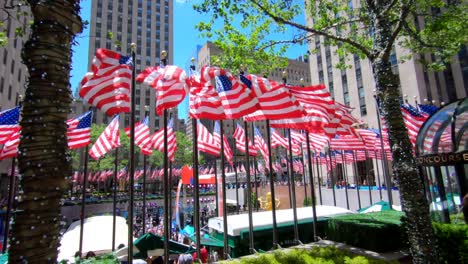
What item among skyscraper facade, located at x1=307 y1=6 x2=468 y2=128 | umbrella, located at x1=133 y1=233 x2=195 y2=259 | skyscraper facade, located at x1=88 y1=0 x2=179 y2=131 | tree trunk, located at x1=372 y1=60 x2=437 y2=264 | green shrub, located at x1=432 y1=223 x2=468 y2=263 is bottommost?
umbrella, located at x1=133 y1=233 x2=195 y2=259

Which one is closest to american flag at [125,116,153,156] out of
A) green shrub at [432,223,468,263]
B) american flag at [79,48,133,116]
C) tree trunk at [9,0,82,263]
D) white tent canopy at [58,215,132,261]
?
white tent canopy at [58,215,132,261]

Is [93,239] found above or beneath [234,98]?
beneath

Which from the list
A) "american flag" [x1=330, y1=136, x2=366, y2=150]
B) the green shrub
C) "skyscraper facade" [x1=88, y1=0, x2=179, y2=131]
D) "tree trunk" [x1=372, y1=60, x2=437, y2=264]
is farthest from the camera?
"skyscraper facade" [x1=88, y1=0, x2=179, y2=131]

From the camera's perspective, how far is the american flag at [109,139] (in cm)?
1473

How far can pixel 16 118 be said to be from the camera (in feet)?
42.6

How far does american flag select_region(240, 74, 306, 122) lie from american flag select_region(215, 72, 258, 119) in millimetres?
497

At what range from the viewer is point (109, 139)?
48.9 feet

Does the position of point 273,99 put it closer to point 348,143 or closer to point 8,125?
point 8,125

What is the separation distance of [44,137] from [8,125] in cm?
1230

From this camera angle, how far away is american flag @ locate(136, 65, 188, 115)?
885cm

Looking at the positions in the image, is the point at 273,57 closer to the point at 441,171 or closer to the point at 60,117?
the point at 441,171

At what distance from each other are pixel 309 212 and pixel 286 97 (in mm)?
8137

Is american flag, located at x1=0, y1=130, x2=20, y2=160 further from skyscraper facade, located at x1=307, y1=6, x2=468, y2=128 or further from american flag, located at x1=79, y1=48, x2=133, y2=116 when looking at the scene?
skyscraper facade, located at x1=307, y1=6, x2=468, y2=128

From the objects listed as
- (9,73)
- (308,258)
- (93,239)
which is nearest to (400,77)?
(308,258)
